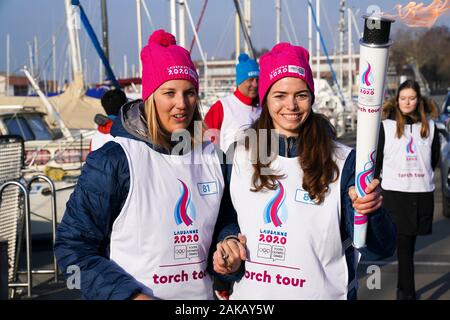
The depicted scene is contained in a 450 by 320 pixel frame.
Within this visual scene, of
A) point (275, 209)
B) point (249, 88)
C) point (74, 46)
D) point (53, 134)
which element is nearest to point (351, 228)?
point (275, 209)

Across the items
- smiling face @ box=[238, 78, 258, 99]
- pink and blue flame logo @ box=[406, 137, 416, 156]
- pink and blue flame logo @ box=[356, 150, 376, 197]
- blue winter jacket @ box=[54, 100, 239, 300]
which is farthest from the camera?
smiling face @ box=[238, 78, 258, 99]

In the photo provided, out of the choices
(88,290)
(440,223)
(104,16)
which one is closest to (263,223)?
(88,290)

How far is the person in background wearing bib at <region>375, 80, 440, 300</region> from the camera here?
6012 millimetres

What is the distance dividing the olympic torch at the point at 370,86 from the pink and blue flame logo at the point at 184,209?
0.71 m

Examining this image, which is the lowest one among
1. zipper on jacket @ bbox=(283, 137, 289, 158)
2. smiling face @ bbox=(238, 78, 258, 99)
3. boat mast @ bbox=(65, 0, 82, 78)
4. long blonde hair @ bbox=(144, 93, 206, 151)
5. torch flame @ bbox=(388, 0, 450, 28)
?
zipper on jacket @ bbox=(283, 137, 289, 158)

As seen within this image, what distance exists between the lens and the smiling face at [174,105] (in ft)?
9.12

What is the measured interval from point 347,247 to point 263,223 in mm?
378

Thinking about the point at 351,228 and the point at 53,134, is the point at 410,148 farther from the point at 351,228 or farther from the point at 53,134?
the point at 53,134

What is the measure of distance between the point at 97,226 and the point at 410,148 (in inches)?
167

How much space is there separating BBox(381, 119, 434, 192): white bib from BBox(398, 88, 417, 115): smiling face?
0.16 m

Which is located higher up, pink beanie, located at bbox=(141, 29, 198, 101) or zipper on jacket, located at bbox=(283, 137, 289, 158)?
pink beanie, located at bbox=(141, 29, 198, 101)

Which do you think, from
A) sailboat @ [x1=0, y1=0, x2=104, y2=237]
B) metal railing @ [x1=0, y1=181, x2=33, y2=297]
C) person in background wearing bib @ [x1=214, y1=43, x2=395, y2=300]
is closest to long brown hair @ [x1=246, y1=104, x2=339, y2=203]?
person in background wearing bib @ [x1=214, y1=43, x2=395, y2=300]

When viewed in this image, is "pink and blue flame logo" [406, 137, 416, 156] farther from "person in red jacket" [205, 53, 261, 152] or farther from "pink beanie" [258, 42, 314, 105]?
"pink beanie" [258, 42, 314, 105]
